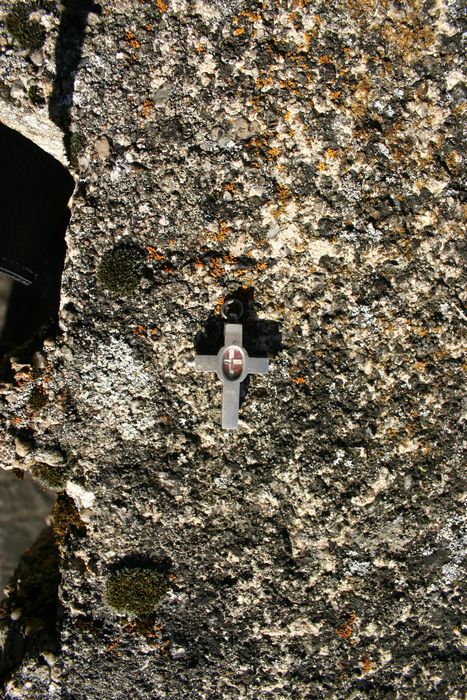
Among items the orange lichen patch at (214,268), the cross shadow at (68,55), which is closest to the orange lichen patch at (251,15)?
the cross shadow at (68,55)

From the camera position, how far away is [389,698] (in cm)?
512

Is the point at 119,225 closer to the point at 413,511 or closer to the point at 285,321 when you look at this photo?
the point at 285,321

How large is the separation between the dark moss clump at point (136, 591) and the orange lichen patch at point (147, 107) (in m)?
4.12

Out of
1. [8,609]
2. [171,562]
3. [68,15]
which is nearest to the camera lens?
[68,15]

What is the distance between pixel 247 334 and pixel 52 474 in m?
2.22

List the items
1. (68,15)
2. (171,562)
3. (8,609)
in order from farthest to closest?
1. (8,609)
2. (171,562)
3. (68,15)

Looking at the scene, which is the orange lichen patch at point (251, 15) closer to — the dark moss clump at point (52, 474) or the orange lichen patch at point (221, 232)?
the orange lichen patch at point (221, 232)

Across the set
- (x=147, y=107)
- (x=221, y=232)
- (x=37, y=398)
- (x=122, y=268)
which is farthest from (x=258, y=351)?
(x=147, y=107)

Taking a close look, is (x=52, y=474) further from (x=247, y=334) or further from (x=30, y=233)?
(x=30, y=233)

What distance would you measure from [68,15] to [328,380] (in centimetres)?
392

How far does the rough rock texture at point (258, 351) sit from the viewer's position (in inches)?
Result: 186

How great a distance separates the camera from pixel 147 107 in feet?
15.4

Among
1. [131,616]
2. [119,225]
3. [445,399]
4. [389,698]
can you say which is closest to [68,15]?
[119,225]

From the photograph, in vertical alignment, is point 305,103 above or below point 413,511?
above
